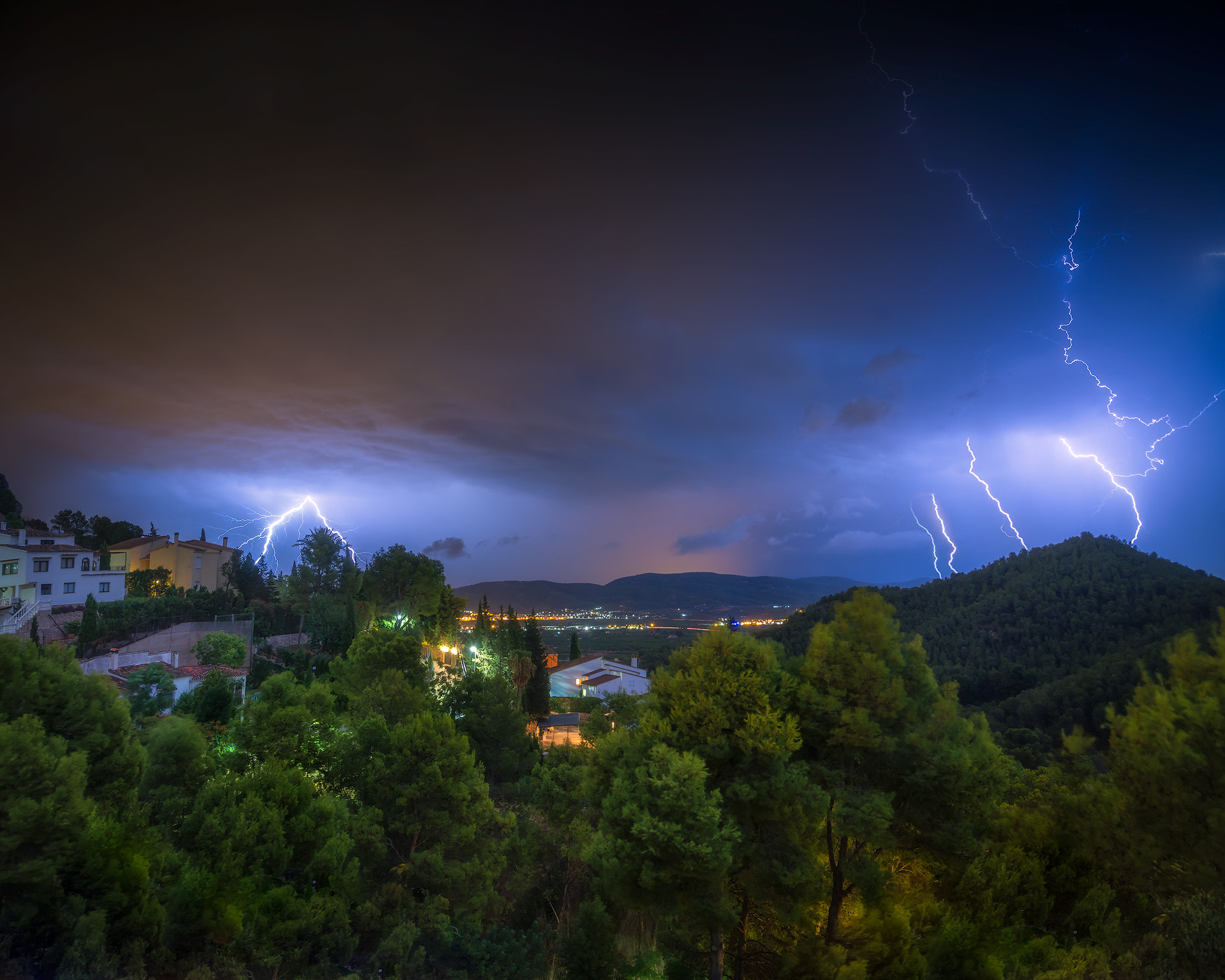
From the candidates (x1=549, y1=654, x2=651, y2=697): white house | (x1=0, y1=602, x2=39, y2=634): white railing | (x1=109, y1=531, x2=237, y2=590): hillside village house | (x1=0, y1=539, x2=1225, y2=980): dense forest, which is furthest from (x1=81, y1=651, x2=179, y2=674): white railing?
(x1=549, y1=654, x2=651, y2=697): white house

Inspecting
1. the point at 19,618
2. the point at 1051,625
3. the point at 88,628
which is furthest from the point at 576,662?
the point at 1051,625

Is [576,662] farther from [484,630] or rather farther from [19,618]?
[19,618]

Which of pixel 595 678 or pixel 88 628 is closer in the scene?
pixel 88 628

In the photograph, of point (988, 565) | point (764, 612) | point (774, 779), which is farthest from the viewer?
point (764, 612)

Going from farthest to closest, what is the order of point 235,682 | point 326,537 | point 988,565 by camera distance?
1. point 988,565
2. point 326,537
3. point 235,682

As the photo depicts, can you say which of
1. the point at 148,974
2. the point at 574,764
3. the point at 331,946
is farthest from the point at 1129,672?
the point at 148,974

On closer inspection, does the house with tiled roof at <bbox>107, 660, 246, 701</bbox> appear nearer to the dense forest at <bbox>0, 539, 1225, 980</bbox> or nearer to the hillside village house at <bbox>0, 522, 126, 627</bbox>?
the hillside village house at <bbox>0, 522, 126, 627</bbox>

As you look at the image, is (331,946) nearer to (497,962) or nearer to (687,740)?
(497,962)
